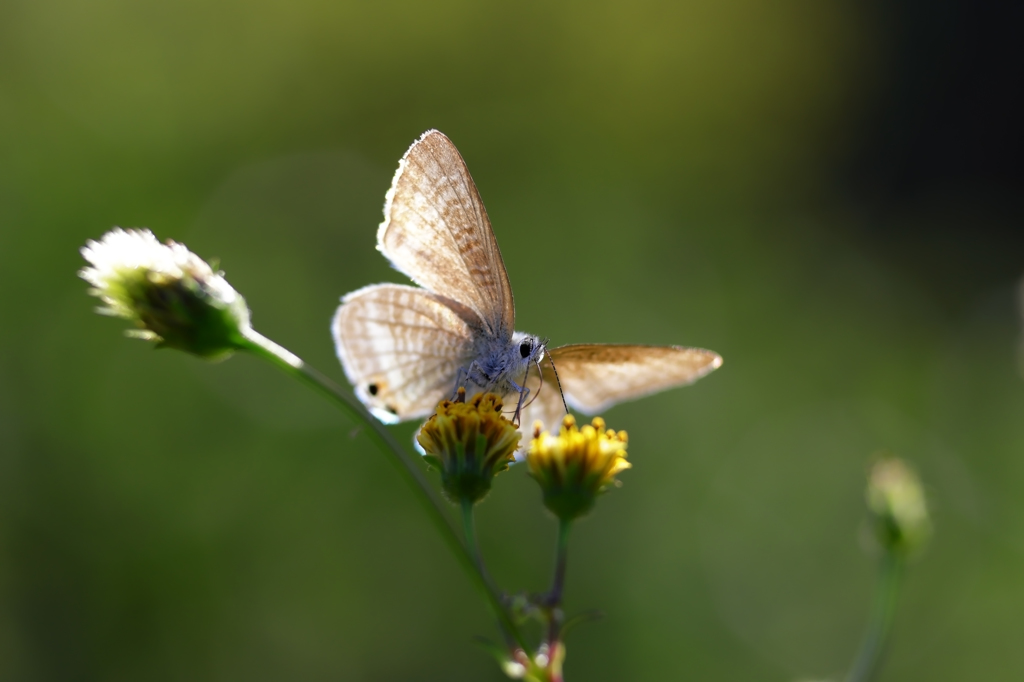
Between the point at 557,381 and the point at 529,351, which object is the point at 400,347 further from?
the point at 557,381

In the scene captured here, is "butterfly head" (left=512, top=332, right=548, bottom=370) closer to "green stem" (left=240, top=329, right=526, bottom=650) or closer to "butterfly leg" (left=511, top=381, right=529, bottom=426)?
"butterfly leg" (left=511, top=381, right=529, bottom=426)

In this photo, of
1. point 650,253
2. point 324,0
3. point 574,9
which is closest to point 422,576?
point 650,253

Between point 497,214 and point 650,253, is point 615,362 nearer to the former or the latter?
point 497,214

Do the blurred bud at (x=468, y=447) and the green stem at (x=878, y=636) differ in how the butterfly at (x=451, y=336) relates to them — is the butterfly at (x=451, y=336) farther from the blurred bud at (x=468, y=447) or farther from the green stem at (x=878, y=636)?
the green stem at (x=878, y=636)

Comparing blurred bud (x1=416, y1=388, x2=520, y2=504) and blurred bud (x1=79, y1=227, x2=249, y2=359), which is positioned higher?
A: blurred bud (x1=79, y1=227, x2=249, y2=359)

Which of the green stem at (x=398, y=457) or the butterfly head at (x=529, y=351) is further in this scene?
the butterfly head at (x=529, y=351)

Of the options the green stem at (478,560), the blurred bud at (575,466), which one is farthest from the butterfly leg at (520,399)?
the green stem at (478,560)

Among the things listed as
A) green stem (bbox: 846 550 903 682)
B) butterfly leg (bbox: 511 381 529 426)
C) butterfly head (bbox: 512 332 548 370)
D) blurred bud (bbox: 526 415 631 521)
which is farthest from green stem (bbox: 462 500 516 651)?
green stem (bbox: 846 550 903 682)
